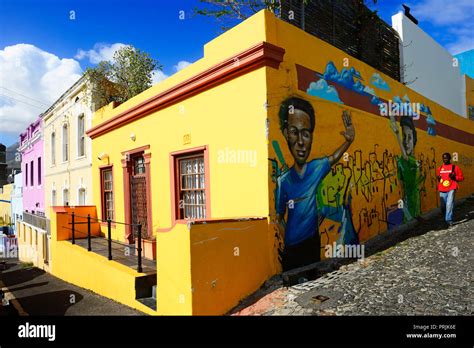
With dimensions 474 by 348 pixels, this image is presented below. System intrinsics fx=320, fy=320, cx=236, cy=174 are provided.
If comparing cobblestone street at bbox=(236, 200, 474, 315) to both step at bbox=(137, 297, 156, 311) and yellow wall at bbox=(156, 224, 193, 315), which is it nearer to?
yellow wall at bbox=(156, 224, 193, 315)

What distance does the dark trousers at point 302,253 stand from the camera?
5113 millimetres

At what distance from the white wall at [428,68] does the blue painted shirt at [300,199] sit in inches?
309

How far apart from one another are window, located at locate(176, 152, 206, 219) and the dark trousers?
1864mm

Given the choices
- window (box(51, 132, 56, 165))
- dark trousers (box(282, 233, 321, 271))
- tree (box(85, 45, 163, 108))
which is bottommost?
dark trousers (box(282, 233, 321, 271))

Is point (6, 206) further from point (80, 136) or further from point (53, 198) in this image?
point (80, 136)

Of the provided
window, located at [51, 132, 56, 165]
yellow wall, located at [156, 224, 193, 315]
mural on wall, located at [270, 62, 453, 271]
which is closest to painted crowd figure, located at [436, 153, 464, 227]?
mural on wall, located at [270, 62, 453, 271]

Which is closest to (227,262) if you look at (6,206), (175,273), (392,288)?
(175,273)

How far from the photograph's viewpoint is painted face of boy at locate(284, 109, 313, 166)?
5.29m

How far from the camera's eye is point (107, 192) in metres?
10.2

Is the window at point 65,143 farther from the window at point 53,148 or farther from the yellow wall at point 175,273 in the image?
the yellow wall at point 175,273

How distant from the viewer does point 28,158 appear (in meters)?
19.9

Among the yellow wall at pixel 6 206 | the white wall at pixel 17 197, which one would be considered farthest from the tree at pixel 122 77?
the yellow wall at pixel 6 206

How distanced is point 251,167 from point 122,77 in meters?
8.84
